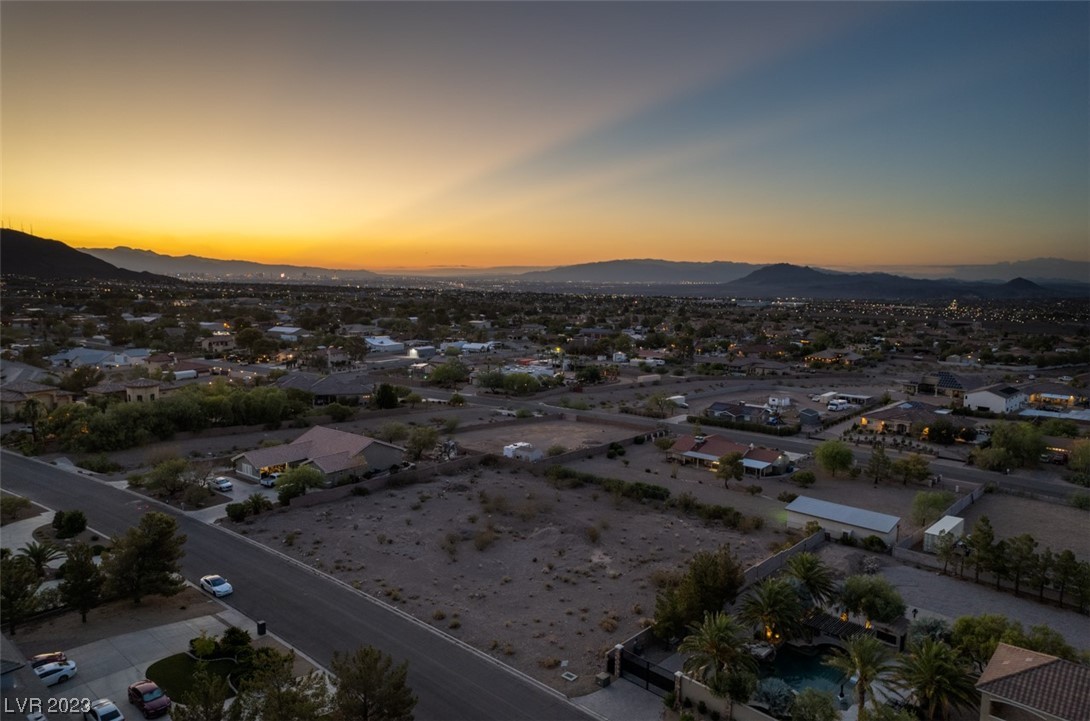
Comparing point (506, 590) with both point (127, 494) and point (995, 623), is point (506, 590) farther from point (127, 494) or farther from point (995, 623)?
point (127, 494)

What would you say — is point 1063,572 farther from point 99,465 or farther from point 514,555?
point 99,465

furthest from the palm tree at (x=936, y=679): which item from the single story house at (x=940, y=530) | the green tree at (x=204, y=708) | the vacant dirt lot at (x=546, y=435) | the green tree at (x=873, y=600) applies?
the vacant dirt lot at (x=546, y=435)

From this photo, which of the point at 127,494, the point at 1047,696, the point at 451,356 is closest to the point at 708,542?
the point at 1047,696

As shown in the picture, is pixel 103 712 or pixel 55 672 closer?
pixel 103 712

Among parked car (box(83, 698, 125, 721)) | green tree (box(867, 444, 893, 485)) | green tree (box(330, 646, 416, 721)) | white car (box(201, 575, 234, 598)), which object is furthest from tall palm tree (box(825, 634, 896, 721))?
green tree (box(867, 444, 893, 485))

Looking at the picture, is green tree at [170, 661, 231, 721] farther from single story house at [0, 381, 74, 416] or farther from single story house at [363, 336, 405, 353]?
single story house at [363, 336, 405, 353]

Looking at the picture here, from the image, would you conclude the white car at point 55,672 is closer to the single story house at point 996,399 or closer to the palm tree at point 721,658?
the palm tree at point 721,658

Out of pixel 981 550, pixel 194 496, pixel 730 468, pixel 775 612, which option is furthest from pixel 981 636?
pixel 194 496
